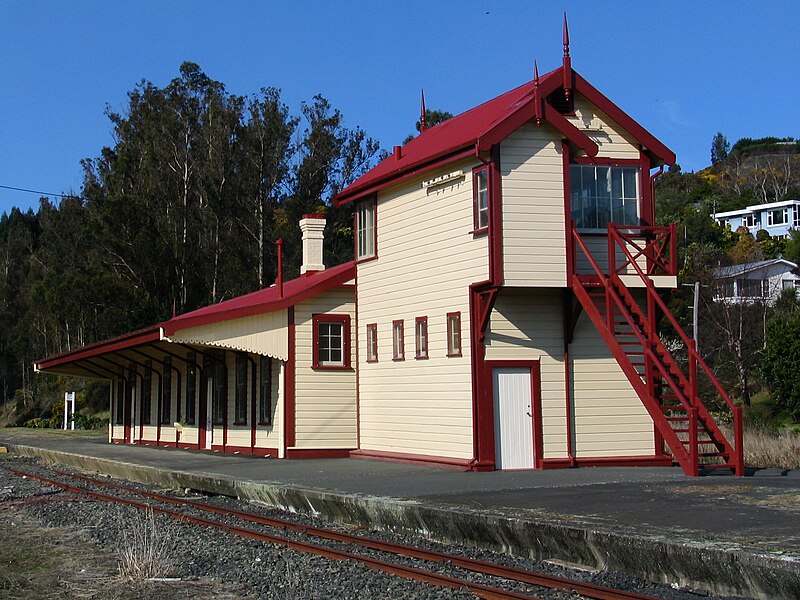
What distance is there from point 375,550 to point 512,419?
7187mm

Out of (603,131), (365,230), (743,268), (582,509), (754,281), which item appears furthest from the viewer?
(743,268)

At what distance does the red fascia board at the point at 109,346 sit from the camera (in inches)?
965

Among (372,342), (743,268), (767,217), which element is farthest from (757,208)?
(372,342)

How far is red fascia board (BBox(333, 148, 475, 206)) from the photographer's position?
1800cm

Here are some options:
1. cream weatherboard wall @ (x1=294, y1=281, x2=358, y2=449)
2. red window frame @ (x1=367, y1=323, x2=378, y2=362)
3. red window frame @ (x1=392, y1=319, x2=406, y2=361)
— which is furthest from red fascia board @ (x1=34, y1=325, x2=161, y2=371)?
red window frame @ (x1=392, y1=319, x2=406, y2=361)

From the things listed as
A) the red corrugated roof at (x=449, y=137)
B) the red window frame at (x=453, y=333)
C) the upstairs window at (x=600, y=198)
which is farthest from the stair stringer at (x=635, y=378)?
the red corrugated roof at (x=449, y=137)

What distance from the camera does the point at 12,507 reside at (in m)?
16.0

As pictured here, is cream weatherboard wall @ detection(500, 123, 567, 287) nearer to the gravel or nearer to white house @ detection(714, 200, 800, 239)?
the gravel

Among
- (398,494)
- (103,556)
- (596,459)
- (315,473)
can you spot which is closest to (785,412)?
(596,459)

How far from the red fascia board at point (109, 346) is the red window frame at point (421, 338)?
6.35m

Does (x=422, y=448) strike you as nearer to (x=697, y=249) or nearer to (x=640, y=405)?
(x=640, y=405)

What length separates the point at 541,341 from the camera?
18062 mm

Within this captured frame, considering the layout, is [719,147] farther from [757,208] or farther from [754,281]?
[754,281]

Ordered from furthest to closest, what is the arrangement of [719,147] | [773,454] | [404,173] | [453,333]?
[719,147], [404,173], [773,454], [453,333]
